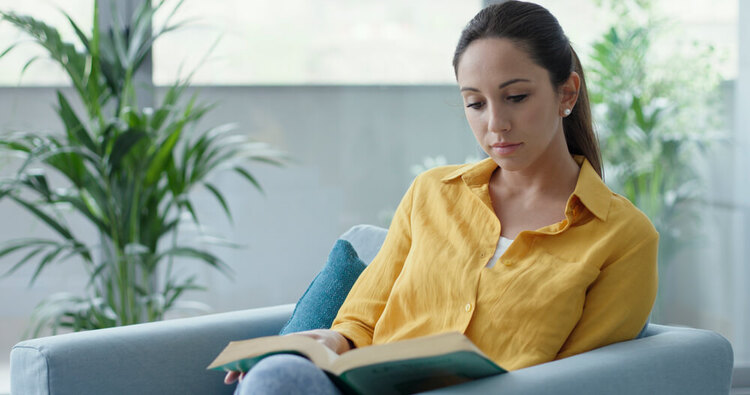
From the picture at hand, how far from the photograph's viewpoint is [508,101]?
53.8 inches

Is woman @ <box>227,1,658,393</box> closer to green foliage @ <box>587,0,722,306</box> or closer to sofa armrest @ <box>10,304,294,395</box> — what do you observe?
sofa armrest @ <box>10,304,294,395</box>

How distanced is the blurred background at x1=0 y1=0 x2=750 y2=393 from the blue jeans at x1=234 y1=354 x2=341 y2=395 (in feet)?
5.98

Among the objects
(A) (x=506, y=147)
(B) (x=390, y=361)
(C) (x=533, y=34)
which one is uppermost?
(C) (x=533, y=34)

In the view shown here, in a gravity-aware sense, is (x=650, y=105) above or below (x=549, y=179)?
above

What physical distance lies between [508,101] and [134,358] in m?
0.83

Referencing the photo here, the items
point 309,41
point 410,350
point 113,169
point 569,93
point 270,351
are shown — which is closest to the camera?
point 410,350

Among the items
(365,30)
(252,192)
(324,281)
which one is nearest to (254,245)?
(252,192)

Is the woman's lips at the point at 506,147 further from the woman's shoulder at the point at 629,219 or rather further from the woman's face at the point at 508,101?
the woman's shoulder at the point at 629,219

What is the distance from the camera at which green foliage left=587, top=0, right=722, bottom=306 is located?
2.97 meters

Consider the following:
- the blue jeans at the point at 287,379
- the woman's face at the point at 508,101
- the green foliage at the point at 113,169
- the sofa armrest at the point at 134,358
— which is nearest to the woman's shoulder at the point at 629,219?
the woman's face at the point at 508,101

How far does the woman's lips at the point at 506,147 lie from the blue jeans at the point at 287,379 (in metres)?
0.51

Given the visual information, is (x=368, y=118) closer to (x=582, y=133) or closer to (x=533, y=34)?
(x=582, y=133)

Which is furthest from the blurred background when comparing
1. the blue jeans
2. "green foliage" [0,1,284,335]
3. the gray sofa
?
the blue jeans

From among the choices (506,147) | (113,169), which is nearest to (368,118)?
(113,169)
